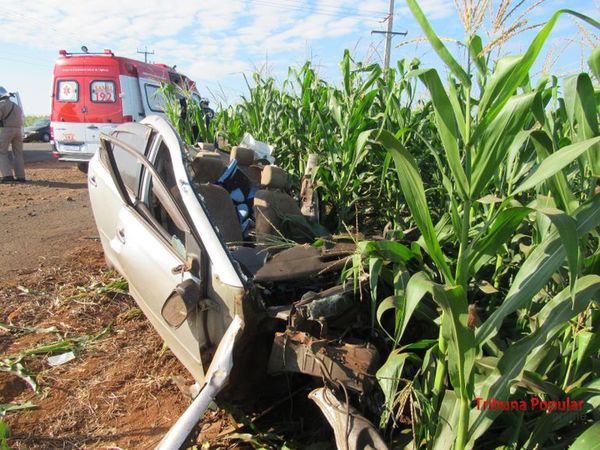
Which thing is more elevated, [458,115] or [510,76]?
[510,76]

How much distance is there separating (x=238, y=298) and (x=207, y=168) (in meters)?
2.34

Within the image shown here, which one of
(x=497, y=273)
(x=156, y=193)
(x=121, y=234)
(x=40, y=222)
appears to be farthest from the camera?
(x=40, y=222)

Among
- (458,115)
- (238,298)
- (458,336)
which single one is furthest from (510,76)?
(238,298)

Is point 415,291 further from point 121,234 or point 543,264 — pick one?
point 121,234

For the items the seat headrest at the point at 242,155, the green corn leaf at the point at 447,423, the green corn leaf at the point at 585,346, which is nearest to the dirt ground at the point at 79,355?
the green corn leaf at the point at 447,423

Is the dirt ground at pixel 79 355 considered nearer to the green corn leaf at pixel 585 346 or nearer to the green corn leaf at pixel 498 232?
the green corn leaf at pixel 498 232

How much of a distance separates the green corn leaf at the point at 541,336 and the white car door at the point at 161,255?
4.68ft

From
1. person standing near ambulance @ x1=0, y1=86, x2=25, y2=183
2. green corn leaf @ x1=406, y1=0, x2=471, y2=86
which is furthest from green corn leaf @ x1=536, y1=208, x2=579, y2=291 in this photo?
person standing near ambulance @ x1=0, y1=86, x2=25, y2=183

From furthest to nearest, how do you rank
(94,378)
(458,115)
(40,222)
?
(40,222)
(94,378)
(458,115)

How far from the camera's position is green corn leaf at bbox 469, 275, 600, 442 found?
1.55m

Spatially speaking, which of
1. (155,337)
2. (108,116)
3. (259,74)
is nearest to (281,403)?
(155,337)

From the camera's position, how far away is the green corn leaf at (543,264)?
1.49 metres

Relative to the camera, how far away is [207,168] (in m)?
4.28

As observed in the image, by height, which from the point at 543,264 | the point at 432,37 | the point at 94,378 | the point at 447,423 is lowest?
the point at 94,378
